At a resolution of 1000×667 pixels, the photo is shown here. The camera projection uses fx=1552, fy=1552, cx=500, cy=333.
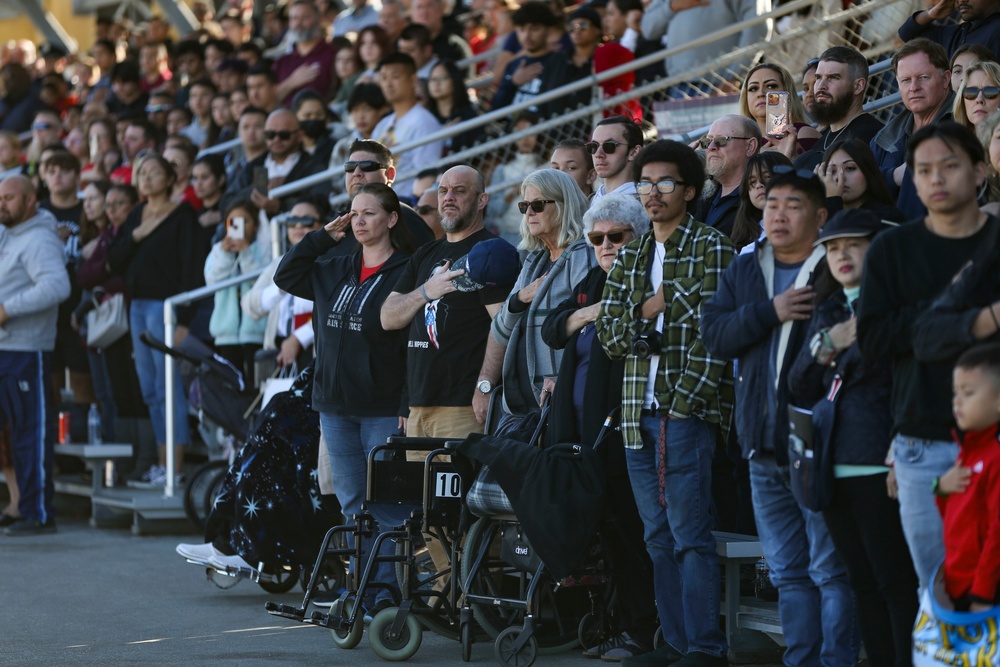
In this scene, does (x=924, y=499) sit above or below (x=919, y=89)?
below

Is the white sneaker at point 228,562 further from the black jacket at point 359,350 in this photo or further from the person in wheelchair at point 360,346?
the black jacket at point 359,350

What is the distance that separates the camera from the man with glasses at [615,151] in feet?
22.8

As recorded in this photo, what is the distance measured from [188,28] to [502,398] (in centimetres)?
1454

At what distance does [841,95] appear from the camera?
6.58 metres

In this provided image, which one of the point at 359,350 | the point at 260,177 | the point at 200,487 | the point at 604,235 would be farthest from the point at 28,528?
the point at 604,235

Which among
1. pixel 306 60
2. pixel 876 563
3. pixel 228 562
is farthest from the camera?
pixel 306 60

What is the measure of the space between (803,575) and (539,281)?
1.93 metres

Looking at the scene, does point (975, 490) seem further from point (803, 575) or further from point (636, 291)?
point (636, 291)

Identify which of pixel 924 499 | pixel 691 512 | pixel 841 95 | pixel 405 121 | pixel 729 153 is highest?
pixel 405 121

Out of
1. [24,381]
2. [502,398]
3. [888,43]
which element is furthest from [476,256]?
[24,381]

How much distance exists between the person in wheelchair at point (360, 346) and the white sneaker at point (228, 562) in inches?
33.0

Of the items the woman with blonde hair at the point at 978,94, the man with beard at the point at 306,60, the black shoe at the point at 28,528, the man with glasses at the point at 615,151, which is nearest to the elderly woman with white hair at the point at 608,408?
the man with glasses at the point at 615,151

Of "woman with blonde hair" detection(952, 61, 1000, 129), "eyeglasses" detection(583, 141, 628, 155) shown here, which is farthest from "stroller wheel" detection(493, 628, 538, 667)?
"woman with blonde hair" detection(952, 61, 1000, 129)

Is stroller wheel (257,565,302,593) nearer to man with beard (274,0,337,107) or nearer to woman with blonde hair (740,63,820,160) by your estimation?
woman with blonde hair (740,63,820,160)
